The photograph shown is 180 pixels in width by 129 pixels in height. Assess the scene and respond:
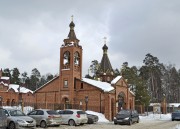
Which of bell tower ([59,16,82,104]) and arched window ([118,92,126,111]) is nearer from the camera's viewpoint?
bell tower ([59,16,82,104])

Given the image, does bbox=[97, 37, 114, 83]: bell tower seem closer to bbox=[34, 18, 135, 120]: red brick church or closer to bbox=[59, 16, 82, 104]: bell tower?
bbox=[34, 18, 135, 120]: red brick church

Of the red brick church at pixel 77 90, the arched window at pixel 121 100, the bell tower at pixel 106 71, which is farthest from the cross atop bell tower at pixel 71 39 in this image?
the arched window at pixel 121 100

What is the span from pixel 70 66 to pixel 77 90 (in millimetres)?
3768

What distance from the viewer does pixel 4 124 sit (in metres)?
18.9

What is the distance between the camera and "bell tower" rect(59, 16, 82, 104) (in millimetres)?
45562

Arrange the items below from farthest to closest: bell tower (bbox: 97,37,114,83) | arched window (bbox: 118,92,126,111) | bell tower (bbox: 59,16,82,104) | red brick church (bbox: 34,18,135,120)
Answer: bell tower (bbox: 97,37,114,83) → arched window (bbox: 118,92,126,111) → bell tower (bbox: 59,16,82,104) → red brick church (bbox: 34,18,135,120)

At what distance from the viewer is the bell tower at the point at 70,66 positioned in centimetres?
4556

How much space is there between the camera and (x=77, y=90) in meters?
45.8

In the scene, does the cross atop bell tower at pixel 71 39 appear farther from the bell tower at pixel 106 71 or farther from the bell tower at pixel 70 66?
the bell tower at pixel 106 71

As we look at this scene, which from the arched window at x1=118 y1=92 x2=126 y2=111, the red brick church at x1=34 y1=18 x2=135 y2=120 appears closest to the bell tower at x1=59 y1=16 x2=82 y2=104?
the red brick church at x1=34 y1=18 x2=135 y2=120

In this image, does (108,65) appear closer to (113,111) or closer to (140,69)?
(113,111)

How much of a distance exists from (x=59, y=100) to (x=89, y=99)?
16.2ft

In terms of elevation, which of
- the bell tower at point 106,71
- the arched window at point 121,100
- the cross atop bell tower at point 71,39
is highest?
the cross atop bell tower at point 71,39

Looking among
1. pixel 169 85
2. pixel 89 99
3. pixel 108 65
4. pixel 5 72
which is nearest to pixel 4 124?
pixel 89 99
